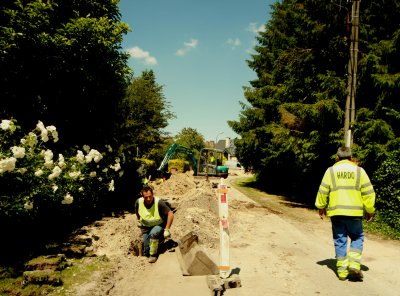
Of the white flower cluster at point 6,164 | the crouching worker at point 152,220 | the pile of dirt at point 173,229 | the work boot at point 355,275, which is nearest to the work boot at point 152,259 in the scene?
the crouching worker at point 152,220

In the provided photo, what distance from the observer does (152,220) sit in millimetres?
6875

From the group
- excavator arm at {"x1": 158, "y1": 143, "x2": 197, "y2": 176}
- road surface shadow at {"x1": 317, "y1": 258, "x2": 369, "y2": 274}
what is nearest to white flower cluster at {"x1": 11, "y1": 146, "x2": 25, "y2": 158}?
road surface shadow at {"x1": 317, "y1": 258, "x2": 369, "y2": 274}

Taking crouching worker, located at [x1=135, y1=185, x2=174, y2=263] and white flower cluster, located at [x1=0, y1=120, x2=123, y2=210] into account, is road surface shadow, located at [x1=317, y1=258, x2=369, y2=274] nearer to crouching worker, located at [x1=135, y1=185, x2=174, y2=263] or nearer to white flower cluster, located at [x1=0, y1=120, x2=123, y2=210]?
crouching worker, located at [x1=135, y1=185, x2=174, y2=263]

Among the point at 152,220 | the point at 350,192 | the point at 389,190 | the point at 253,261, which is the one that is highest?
the point at 350,192

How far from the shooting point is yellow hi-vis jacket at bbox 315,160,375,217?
17.6 ft

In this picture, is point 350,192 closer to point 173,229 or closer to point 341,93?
point 173,229

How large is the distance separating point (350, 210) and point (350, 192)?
30 centimetres

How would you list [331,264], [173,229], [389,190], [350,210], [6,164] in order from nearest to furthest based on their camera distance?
[350,210], [6,164], [331,264], [173,229], [389,190]

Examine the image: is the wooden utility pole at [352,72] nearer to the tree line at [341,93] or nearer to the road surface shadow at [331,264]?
the tree line at [341,93]

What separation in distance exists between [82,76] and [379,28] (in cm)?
1149

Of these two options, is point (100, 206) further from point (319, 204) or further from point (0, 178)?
point (319, 204)

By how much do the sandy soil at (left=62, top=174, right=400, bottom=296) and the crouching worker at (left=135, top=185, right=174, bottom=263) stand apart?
29 cm

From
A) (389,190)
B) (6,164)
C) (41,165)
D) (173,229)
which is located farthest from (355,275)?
(41,165)

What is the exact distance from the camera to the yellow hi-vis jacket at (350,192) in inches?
211
